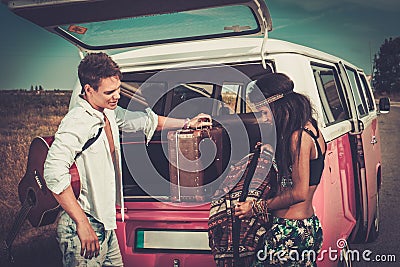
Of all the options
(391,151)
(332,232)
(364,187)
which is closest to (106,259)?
(332,232)

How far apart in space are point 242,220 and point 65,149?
2.35 feet

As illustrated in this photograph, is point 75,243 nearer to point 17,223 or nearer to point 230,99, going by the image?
point 17,223

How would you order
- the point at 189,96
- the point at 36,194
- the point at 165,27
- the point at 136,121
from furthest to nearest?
the point at 189,96
the point at 136,121
the point at 165,27
the point at 36,194

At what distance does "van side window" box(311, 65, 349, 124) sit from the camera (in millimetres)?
2453

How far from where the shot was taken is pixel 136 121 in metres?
2.69

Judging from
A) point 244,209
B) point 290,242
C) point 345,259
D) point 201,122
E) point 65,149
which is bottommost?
point 345,259

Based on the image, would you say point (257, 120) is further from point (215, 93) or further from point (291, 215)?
point (215, 93)

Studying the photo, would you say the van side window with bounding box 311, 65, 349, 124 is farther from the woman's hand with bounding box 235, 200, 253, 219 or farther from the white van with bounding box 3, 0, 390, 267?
the woman's hand with bounding box 235, 200, 253, 219

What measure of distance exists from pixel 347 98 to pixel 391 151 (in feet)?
9.66

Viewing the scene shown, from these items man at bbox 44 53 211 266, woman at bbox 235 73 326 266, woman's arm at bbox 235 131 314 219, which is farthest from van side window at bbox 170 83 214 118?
woman's arm at bbox 235 131 314 219

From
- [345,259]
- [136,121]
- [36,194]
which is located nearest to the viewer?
[36,194]

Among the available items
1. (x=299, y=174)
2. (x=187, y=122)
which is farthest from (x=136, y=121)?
(x=299, y=174)

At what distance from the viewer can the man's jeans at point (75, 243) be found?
2152 mm

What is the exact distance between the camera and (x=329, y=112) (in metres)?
2.54
